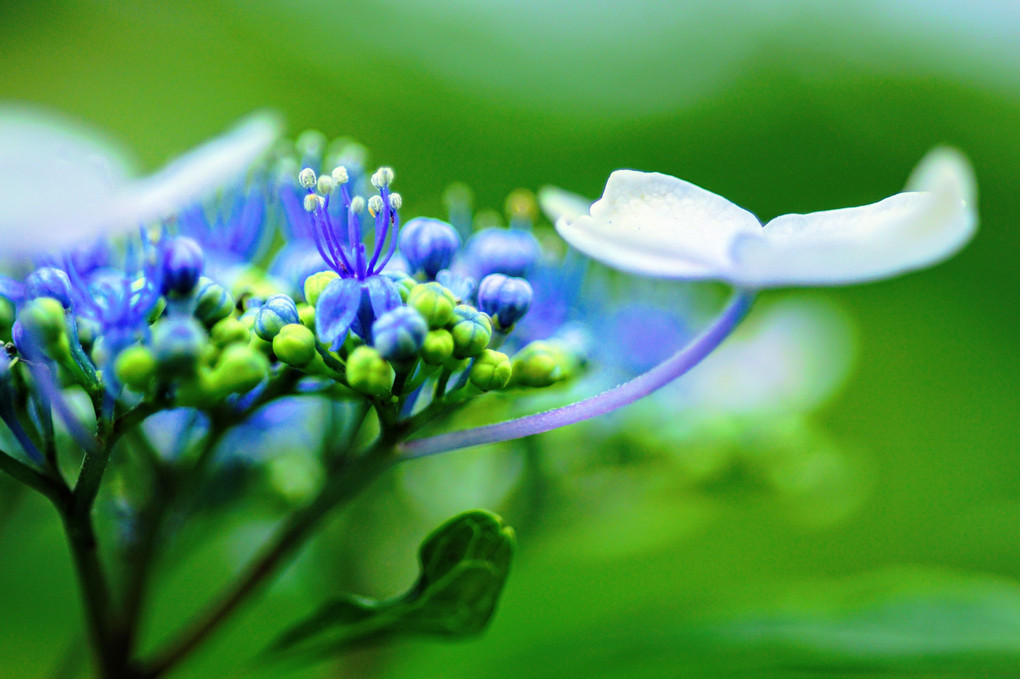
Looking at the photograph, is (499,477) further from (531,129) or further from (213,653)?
(531,129)

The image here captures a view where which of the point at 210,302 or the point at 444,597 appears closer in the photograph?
the point at 210,302

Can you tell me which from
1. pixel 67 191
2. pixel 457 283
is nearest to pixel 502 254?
pixel 457 283

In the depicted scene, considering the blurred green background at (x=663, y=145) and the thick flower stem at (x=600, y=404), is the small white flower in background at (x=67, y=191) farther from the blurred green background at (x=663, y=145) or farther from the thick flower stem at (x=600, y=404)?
the blurred green background at (x=663, y=145)

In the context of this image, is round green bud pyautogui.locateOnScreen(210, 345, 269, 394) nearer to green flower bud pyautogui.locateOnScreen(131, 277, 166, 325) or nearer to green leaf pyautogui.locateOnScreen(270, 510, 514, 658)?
green flower bud pyautogui.locateOnScreen(131, 277, 166, 325)

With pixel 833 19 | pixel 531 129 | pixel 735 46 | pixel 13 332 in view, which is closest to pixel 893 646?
pixel 13 332

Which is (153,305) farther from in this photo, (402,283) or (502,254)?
(502,254)

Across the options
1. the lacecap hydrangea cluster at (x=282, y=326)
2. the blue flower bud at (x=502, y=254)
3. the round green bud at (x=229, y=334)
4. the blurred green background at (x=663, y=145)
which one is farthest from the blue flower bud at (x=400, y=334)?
the blurred green background at (x=663, y=145)
